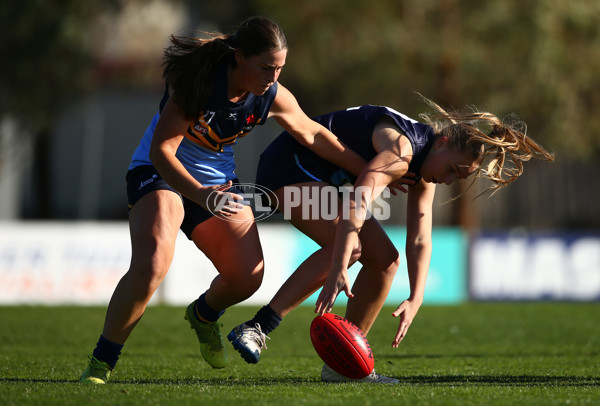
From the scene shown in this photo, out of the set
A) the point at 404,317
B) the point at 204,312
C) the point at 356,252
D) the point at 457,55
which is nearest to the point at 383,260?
the point at 356,252

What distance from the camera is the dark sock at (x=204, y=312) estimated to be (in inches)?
212

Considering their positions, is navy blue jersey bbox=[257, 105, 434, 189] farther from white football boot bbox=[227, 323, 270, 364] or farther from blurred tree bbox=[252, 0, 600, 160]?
blurred tree bbox=[252, 0, 600, 160]

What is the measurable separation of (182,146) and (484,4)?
53.1 ft

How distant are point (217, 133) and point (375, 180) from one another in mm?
962

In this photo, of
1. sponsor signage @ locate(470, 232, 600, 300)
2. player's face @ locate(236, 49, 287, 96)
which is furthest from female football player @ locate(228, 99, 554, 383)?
sponsor signage @ locate(470, 232, 600, 300)

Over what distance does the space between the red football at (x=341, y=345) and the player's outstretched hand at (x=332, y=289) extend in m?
0.33

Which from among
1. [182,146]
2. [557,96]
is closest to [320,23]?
[557,96]

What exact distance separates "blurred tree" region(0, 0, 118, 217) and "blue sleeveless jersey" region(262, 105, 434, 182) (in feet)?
49.2

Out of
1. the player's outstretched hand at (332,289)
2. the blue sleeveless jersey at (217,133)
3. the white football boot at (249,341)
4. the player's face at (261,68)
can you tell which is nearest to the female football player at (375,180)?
the white football boot at (249,341)

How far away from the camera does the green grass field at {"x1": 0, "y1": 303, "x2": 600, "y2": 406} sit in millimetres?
4156

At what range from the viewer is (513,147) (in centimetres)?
487

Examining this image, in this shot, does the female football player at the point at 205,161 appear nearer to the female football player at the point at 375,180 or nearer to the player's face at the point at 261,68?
the player's face at the point at 261,68

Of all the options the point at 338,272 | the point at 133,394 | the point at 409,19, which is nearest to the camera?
the point at 133,394

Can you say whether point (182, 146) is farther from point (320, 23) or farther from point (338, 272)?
point (320, 23)
